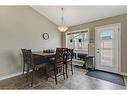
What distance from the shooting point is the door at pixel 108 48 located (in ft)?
12.6

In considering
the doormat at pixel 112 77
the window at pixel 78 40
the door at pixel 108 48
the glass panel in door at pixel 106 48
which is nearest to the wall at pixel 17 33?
the window at pixel 78 40

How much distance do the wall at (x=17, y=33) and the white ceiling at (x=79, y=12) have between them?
42 cm

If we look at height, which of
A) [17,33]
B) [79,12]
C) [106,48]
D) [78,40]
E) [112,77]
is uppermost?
[79,12]

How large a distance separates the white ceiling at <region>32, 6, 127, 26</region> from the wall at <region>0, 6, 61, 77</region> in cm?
42

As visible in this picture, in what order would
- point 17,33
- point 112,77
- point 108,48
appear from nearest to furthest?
point 112,77 < point 17,33 < point 108,48

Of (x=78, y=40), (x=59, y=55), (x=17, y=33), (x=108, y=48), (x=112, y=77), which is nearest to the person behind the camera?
(x=59, y=55)

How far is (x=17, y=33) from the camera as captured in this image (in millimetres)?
3807

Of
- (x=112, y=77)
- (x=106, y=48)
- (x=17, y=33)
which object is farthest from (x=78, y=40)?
(x=17, y=33)

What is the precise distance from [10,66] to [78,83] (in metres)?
2.40

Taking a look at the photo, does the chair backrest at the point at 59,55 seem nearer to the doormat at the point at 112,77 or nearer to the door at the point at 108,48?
the doormat at the point at 112,77

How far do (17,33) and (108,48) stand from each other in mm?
3540

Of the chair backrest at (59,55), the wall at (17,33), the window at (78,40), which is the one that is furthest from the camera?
the window at (78,40)

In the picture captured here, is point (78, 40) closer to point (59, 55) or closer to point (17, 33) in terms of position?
point (59, 55)

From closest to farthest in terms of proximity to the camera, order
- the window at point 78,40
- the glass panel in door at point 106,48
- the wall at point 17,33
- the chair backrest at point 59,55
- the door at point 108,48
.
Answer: the chair backrest at point 59,55 → the wall at point 17,33 → the door at point 108,48 → the glass panel in door at point 106,48 → the window at point 78,40
